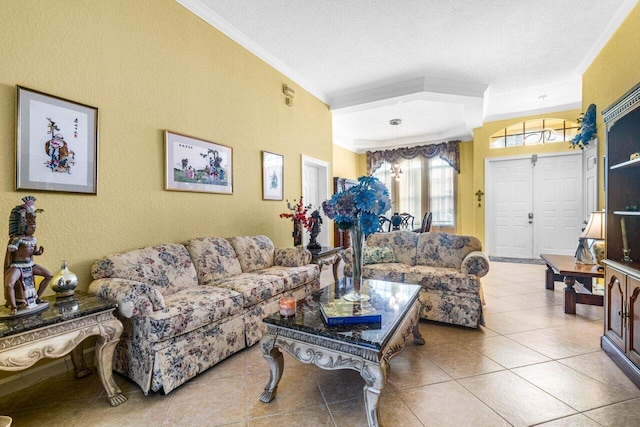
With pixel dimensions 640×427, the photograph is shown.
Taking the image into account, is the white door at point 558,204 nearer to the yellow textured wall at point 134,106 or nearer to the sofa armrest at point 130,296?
the yellow textured wall at point 134,106

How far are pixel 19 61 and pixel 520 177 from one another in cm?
746

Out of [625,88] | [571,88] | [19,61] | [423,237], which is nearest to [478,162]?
[571,88]

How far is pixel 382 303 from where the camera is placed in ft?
6.43

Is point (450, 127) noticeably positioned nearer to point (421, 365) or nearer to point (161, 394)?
point (421, 365)

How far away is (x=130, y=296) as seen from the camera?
1.78 meters

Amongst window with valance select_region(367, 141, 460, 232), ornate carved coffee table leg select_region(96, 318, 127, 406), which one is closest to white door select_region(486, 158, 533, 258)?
window with valance select_region(367, 141, 460, 232)

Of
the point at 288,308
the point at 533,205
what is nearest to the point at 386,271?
the point at 288,308

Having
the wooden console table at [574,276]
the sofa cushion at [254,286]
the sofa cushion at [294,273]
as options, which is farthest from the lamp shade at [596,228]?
the sofa cushion at [254,286]

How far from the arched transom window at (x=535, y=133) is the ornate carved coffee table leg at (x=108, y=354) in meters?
7.07

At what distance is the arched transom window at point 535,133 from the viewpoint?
5.76 m

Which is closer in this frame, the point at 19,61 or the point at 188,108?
the point at 19,61

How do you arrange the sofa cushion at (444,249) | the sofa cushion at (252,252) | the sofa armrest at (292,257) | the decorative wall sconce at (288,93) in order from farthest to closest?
the decorative wall sconce at (288,93) → the sofa armrest at (292,257) → the sofa cushion at (444,249) → the sofa cushion at (252,252)

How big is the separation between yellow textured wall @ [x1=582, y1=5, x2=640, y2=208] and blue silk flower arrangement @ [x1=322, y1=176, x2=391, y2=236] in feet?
10.3

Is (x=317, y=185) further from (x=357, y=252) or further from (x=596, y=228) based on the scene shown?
(x=596, y=228)
